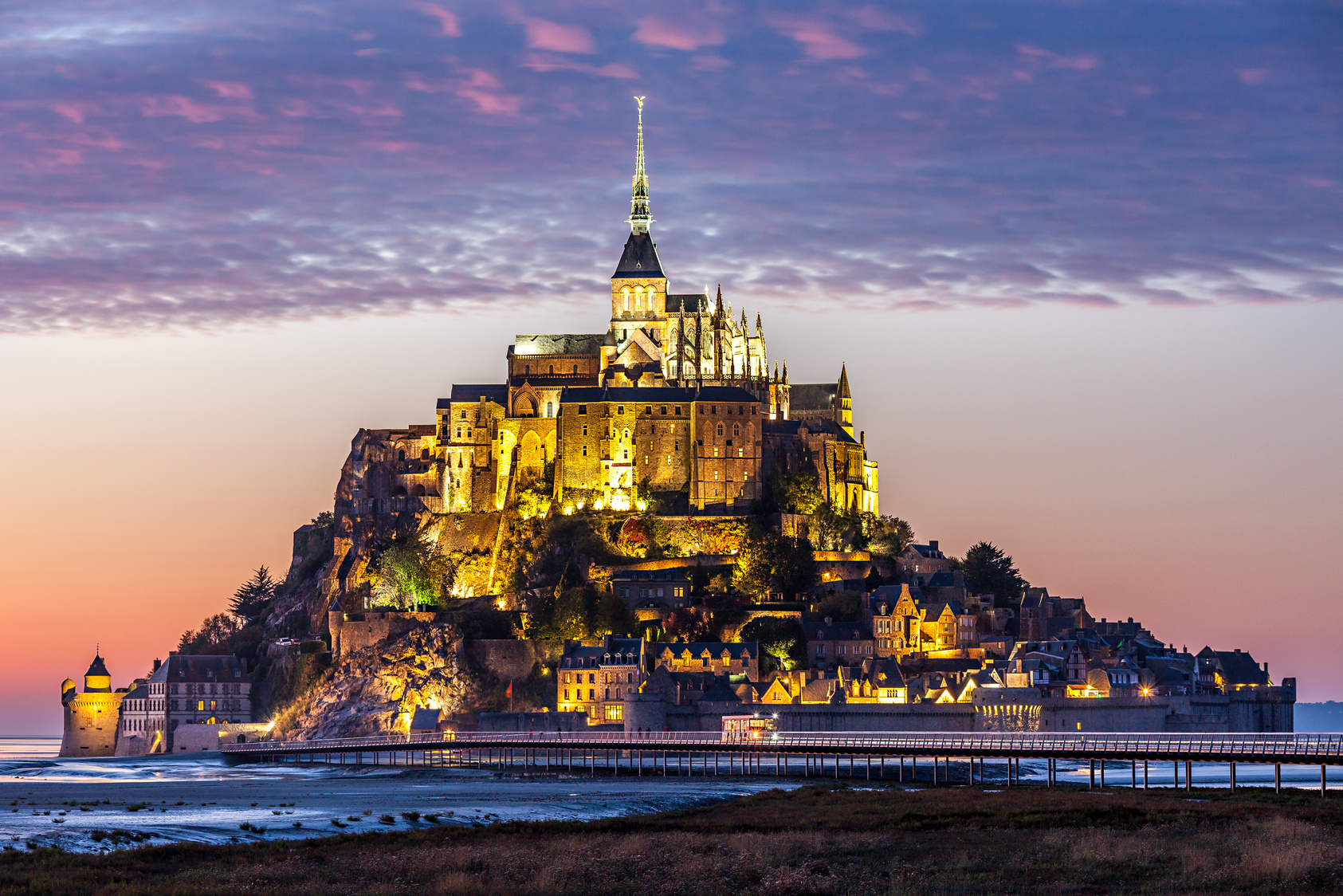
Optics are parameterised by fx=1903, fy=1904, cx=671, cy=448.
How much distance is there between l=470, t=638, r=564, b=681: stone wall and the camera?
13375cm

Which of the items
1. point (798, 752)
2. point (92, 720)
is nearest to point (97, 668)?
point (92, 720)

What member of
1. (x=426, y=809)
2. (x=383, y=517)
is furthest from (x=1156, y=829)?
(x=383, y=517)

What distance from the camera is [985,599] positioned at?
144375 millimetres

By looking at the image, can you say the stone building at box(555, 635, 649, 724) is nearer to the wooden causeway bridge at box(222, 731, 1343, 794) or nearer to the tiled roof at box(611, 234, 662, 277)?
the wooden causeway bridge at box(222, 731, 1343, 794)

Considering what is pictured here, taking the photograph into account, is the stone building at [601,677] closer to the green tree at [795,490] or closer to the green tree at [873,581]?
the green tree at [873,581]

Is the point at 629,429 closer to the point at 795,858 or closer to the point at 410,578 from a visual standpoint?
the point at 410,578

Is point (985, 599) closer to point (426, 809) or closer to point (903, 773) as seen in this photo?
point (903, 773)

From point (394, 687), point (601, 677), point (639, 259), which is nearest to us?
point (601, 677)

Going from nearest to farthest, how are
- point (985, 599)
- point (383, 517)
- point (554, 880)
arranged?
point (554, 880) → point (985, 599) → point (383, 517)

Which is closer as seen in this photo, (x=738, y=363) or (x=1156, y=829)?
(x=1156, y=829)

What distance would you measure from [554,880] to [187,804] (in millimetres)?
34522

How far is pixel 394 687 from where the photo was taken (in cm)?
13338

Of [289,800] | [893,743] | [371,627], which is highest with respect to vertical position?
[371,627]

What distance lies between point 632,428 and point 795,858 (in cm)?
9954
